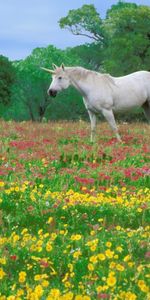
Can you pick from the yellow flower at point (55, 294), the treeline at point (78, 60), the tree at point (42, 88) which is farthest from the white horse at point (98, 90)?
the tree at point (42, 88)

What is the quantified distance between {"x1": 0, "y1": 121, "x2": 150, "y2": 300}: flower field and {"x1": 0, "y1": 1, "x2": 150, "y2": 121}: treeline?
3779cm

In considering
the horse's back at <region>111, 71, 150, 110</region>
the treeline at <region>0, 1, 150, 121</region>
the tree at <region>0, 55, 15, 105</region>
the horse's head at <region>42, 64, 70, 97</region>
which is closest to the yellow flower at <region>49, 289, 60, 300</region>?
the horse's head at <region>42, 64, 70, 97</region>

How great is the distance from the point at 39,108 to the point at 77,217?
2467 inches

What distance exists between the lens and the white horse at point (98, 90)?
2153 cm

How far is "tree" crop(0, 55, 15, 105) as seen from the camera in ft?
204

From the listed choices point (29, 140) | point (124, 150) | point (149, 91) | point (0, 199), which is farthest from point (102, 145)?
point (0, 199)

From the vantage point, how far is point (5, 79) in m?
62.8

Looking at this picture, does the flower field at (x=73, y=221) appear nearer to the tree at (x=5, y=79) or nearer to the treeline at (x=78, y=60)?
the treeline at (x=78, y=60)

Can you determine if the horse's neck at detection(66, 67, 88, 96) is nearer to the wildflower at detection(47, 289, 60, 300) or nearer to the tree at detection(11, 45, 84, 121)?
the wildflower at detection(47, 289, 60, 300)

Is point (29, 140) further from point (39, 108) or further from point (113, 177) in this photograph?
point (39, 108)

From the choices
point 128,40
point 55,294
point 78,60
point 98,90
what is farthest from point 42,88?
point 55,294

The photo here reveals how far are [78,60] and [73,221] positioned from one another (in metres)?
60.6

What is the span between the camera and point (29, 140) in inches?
810

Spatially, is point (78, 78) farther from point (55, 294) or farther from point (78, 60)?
point (78, 60)
